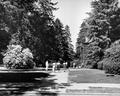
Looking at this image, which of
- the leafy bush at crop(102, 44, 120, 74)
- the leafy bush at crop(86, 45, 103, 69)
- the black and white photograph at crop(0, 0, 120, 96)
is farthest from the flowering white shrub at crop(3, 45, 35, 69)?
the leafy bush at crop(102, 44, 120, 74)

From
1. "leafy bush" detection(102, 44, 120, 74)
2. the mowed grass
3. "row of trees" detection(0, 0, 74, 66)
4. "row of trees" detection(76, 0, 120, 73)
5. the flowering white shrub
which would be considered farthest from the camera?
"row of trees" detection(76, 0, 120, 73)

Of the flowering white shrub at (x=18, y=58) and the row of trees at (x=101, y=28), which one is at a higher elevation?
the row of trees at (x=101, y=28)

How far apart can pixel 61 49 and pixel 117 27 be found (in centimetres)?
2998

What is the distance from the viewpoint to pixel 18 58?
3791cm

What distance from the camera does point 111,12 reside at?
40.3 m

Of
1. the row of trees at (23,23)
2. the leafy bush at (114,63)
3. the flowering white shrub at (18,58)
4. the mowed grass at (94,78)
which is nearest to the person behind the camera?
the mowed grass at (94,78)

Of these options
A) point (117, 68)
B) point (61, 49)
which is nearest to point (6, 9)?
point (117, 68)

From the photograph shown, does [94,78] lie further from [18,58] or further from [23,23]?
[18,58]

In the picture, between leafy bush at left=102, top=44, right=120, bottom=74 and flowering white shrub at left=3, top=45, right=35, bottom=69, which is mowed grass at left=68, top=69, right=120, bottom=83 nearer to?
leafy bush at left=102, top=44, right=120, bottom=74

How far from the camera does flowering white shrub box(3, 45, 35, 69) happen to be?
37.7 meters

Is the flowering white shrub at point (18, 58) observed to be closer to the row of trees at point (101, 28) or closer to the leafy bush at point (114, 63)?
the row of trees at point (101, 28)

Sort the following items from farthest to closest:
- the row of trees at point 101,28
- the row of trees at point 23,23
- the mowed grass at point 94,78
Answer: the row of trees at point 101,28, the row of trees at point 23,23, the mowed grass at point 94,78

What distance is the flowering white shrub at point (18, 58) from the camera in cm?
3772

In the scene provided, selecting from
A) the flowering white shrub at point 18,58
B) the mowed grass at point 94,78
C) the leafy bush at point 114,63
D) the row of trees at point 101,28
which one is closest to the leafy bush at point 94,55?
the row of trees at point 101,28
